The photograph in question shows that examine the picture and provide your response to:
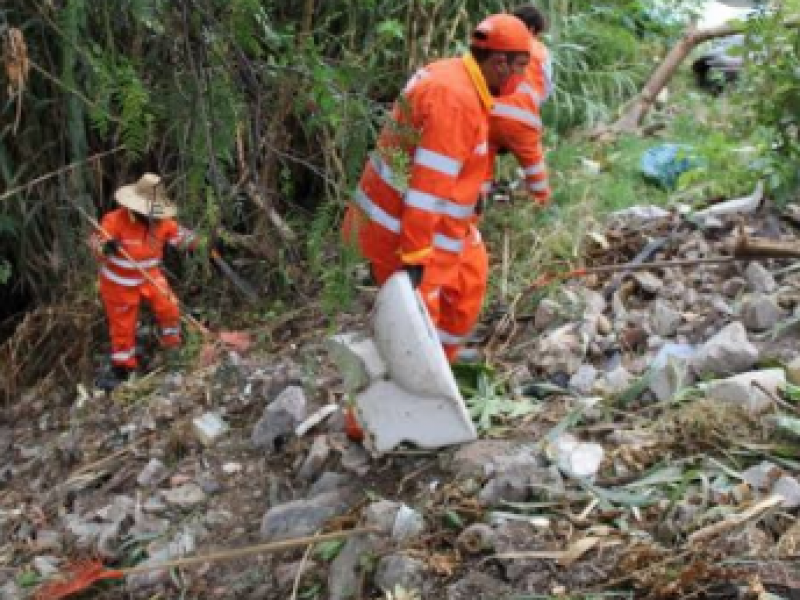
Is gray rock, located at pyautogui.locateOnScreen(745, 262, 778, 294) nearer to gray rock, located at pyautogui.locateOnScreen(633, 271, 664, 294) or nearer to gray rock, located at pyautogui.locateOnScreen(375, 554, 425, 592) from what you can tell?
gray rock, located at pyautogui.locateOnScreen(633, 271, 664, 294)

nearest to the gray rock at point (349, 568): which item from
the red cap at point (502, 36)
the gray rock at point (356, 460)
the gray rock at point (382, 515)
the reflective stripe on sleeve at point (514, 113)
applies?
the gray rock at point (382, 515)

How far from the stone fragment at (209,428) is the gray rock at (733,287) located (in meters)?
2.06

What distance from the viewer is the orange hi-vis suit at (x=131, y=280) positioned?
5.00 meters

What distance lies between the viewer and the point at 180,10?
1.84m

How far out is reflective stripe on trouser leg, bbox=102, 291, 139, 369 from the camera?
17.3 ft

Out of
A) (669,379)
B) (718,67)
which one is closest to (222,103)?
(669,379)

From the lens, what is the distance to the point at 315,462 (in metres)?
3.62

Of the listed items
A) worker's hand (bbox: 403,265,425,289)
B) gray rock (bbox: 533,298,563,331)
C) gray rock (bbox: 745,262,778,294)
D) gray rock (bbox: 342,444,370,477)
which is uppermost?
worker's hand (bbox: 403,265,425,289)

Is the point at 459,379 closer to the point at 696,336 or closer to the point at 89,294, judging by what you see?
the point at 696,336

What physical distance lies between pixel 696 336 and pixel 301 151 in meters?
1.98

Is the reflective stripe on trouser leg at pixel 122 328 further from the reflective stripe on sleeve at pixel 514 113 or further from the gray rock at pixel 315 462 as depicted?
the reflective stripe on sleeve at pixel 514 113

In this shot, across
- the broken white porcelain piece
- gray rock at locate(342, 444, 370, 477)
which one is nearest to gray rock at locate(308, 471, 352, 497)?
gray rock at locate(342, 444, 370, 477)

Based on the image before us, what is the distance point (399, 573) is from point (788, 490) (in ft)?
3.28

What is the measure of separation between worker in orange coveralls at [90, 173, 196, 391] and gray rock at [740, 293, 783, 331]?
2499 mm
